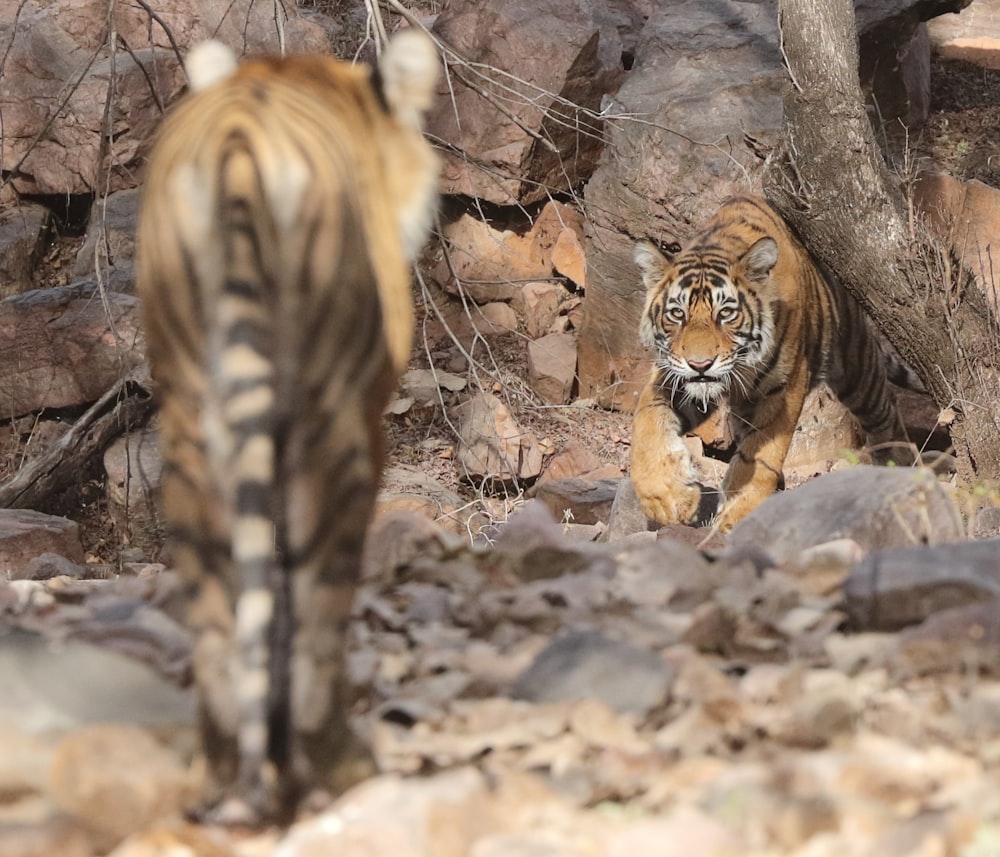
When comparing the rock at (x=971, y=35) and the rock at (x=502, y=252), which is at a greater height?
the rock at (x=971, y=35)

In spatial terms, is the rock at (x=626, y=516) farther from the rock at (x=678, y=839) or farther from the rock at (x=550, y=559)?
the rock at (x=678, y=839)

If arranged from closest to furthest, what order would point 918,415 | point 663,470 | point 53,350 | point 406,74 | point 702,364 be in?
point 406,74 → point 702,364 → point 663,470 → point 53,350 → point 918,415

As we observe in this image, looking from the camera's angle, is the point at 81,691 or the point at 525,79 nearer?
the point at 81,691

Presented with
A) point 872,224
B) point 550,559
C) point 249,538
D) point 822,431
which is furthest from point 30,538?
point 249,538

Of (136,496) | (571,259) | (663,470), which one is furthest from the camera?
(571,259)

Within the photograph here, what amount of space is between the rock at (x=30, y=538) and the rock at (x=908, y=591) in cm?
494

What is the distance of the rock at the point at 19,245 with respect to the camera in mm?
10516

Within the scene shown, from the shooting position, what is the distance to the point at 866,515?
353 centimetres

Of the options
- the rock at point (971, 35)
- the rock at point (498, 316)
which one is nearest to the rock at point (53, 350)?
the rock at point (498, 316)

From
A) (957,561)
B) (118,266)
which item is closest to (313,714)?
(957,561)

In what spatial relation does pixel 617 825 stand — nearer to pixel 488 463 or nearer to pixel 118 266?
pixel 488 463

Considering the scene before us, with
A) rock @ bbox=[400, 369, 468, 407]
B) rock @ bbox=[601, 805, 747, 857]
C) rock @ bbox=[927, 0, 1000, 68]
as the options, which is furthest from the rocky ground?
rock @ bbox=[927, 0, 1000, 68]

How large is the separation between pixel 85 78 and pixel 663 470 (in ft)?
21.5

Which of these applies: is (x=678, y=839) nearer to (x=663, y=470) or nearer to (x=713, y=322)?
(x=663, y=470)
